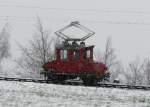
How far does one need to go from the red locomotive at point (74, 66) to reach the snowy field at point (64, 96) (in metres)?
5.26

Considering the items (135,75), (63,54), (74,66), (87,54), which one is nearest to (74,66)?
(74,66)

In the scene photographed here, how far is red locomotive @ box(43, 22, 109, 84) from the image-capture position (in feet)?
90.4

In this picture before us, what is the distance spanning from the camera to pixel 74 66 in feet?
91.2

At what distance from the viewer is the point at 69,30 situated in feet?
103

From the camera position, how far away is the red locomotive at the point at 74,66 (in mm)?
27547

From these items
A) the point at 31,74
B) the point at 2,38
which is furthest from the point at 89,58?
the point at 2,38

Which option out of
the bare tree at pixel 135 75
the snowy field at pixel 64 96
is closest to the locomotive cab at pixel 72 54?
the snowy field at pixel 64 96

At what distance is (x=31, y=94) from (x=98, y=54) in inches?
2390

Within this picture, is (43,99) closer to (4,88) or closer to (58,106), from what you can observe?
(58,106)

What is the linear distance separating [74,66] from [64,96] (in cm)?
839

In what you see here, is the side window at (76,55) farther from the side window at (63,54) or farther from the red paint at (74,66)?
the side window at (63,54)

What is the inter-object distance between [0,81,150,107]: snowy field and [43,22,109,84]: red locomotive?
17.3 feet

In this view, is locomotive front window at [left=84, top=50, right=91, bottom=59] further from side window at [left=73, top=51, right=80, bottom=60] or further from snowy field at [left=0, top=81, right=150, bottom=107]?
snowy field at [left=0, top=81, right=150, bottom=107]

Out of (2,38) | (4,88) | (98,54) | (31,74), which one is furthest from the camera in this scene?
(2,38)
